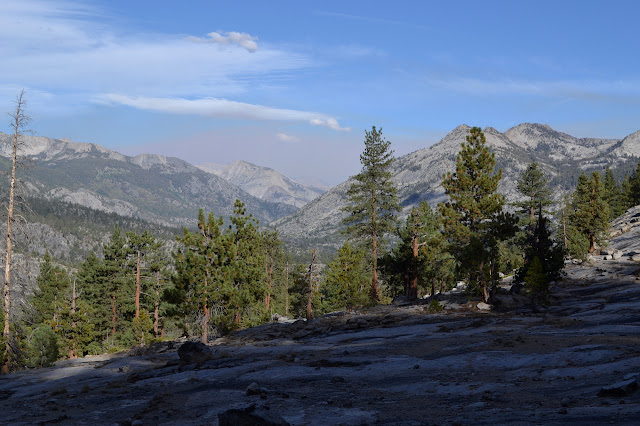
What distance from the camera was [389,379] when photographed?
16.6 meters

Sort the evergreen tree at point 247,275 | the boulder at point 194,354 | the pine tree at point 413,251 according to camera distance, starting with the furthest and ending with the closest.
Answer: the pine tree at point 413,251
the evergreen tree at point 247,275
the boulder at point 194,354

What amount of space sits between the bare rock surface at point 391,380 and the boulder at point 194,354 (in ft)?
1.83

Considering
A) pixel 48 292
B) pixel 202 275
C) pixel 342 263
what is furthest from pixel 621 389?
pixel 48 292

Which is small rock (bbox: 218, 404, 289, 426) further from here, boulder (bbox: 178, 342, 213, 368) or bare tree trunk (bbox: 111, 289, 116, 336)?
bare tree trunk (bbox: 111, 289, 116, 336)

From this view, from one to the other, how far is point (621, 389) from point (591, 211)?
61.8m

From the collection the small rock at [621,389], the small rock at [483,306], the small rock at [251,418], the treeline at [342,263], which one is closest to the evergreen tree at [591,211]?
the treeline at [342,263]

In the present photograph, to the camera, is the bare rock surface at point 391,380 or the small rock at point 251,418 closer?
the small rock at point 251,418

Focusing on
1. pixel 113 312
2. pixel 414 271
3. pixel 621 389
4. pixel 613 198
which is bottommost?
pixel 113 312

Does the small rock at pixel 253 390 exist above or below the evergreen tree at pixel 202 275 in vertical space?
below

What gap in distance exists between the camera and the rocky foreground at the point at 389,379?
38.9ft

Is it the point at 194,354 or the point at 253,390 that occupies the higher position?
the point at 253,390

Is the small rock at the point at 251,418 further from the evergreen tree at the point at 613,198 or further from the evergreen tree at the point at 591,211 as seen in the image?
the evergreen tree at the point at 613,198

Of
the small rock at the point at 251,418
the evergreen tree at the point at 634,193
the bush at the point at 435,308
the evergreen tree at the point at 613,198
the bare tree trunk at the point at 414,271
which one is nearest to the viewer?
the small rock at the point at 251,418

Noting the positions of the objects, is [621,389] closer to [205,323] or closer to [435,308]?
[435,308]
